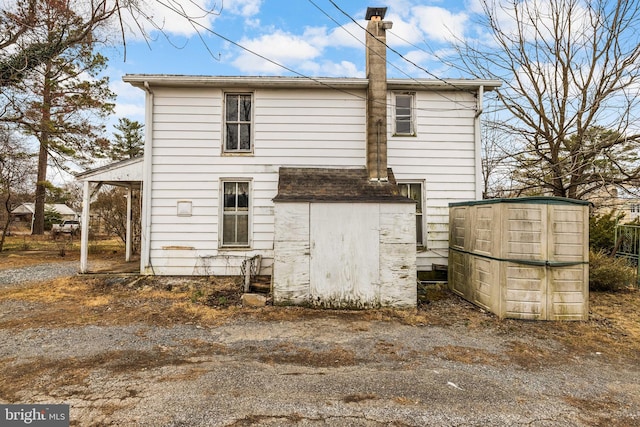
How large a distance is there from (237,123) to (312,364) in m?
6.33

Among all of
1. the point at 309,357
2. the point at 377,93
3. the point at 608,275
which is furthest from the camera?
the point at 377,93

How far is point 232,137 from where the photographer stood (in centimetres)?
811

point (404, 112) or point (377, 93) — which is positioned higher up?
point (377, 93)

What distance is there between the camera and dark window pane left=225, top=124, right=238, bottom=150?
809cm

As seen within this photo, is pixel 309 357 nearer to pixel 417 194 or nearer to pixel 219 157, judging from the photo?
pixel 417 194

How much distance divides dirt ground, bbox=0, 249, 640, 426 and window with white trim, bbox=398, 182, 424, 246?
7.29ft

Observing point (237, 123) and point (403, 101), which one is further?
point (403, 101)

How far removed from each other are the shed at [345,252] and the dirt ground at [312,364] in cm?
32

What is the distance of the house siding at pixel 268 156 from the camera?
25.8 feet

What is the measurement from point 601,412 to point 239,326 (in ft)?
14.6

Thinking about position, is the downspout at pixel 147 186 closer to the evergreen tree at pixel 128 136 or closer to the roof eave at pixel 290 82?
the roof eave at pixel 290 82

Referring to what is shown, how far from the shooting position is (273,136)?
805cm

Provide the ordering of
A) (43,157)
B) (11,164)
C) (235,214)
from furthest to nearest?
(43,157) → (11,164) → (235,214)

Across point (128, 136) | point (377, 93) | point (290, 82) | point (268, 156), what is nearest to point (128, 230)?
point (268, 156)
